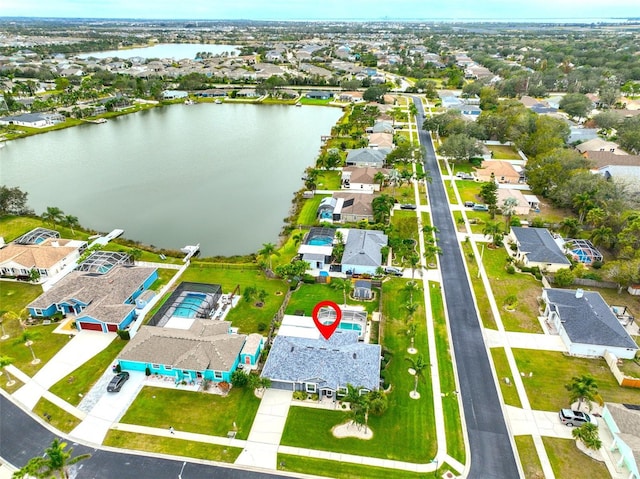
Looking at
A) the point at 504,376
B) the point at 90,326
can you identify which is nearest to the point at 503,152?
the point at 504,376

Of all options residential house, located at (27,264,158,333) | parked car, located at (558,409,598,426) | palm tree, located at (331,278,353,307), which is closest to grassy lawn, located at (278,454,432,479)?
parked car, located at (558,409,598,426)

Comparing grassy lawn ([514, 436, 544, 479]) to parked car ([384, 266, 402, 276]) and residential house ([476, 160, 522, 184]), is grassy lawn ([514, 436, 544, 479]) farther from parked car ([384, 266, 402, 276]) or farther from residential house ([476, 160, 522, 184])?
residential house ([476, 160, 522, 184])

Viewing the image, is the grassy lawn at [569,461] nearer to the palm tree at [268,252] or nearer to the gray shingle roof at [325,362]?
the gray shingle roof at [325,362]

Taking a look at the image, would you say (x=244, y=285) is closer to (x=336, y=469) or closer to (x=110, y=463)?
(x=110, y=463)

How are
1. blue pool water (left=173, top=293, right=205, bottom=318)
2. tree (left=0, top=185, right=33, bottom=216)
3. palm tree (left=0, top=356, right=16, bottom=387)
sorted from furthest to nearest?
1. tree (left=0, top=185, right=33, bottom=216)
2. blue pool water (left=173, top=293, right=205, bottom=318)
3. palm tree (left=0, top=356, right=16, bottom=387)

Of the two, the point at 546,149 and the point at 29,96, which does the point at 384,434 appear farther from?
the point at 29,96
